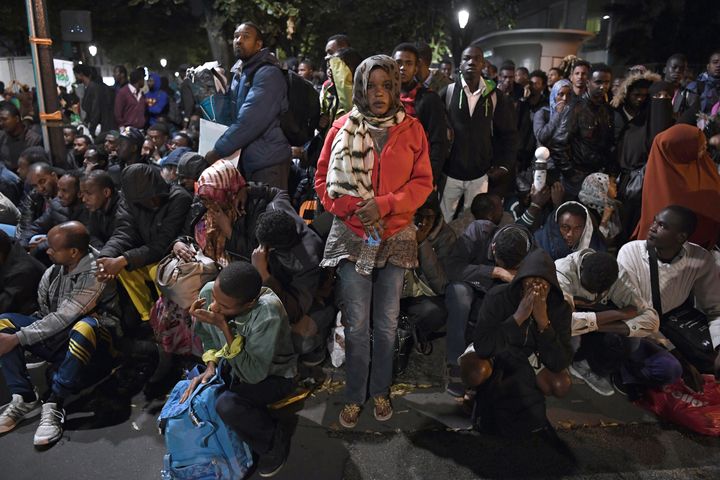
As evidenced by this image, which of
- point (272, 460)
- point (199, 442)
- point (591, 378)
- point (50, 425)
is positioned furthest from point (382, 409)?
point (50, 425)

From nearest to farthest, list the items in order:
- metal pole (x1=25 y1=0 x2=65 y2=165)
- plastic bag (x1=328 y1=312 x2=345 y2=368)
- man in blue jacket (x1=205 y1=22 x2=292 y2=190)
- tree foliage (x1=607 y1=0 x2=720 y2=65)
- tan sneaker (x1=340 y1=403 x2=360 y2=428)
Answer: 1. tan sneaker (x1=340 y1=403 x2=360 y2=428)
2. plastic bag (x1=328 y1=312 x2=345 y2=368)
3. man in blue jacket (x1=205 y1=22 x2=292 y2=190)
4. metal pole (x1=25 y1=0 x2=65 y2=165)
5. tree foliage (x1=607 y1=0 x2=720 y2=65)

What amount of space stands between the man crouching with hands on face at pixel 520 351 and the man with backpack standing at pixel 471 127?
5.56ft

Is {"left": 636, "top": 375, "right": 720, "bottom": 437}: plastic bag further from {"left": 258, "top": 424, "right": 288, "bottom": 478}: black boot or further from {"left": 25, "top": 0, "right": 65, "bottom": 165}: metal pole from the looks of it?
{"left": 25, "top": 0, "right": 65, "bottom": 165}: metal pole

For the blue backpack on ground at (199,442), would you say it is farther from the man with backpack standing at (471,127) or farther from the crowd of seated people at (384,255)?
the man with backpack standing at (471,127)

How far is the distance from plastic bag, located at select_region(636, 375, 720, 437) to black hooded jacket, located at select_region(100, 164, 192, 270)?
11.4 ft

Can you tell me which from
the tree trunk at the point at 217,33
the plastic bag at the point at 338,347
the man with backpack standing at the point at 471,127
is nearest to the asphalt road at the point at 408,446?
the plastic bag at the point at 338,347

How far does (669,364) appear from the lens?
3309 mm

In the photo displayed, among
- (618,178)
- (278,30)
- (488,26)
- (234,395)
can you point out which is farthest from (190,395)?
(488,26)

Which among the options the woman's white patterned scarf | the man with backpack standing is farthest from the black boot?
the man with backpack standing

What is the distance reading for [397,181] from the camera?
2949 mm

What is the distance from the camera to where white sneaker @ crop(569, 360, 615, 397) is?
3607 millimetres

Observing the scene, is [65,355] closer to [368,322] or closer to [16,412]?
[16,412]

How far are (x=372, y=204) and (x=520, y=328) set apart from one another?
1110mm

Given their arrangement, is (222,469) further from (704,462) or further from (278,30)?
(278,30)
